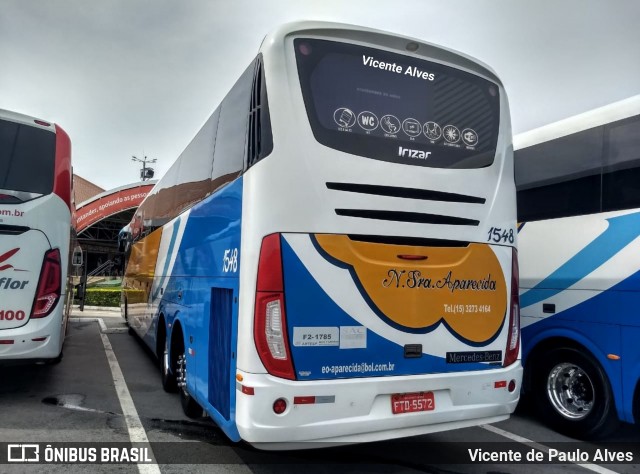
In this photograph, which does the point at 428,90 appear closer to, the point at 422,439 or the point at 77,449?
the point at 422,439

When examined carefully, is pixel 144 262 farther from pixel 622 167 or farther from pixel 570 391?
pixel 622 167

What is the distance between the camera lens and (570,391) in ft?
18.9

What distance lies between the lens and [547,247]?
5992mm

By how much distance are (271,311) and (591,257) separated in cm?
371

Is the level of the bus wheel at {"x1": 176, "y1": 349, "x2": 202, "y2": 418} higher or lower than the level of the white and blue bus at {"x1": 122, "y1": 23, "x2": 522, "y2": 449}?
lower

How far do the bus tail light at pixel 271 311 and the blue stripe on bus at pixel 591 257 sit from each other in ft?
11.8

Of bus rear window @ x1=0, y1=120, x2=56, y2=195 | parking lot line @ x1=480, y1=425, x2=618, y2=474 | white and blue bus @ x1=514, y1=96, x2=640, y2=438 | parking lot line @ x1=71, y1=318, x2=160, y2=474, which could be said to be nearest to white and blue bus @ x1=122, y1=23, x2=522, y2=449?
parking lot line @ x1=71, y1=318, x2=160, y2=474

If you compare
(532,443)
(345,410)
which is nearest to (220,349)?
(345,410)

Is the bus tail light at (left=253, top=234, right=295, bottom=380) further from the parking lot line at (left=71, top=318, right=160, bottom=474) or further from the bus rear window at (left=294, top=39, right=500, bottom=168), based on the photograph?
the parking lot line at (left=71, top=318, right=160, bottom=474)

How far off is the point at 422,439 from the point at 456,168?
111 inches

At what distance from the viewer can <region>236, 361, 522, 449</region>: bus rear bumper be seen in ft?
11.4

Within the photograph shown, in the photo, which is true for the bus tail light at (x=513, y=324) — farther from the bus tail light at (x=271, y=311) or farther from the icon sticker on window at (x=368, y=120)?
the bus tail light at (x=271, y=311)

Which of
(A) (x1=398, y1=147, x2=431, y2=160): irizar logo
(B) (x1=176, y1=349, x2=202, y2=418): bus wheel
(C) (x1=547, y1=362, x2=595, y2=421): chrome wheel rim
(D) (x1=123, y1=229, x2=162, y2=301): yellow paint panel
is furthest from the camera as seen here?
(D) (x1=123, y1=229, x2=162, y2=301): yellow paint panel

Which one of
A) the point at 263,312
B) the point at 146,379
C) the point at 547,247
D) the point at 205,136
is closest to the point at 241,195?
the point at 263,312
